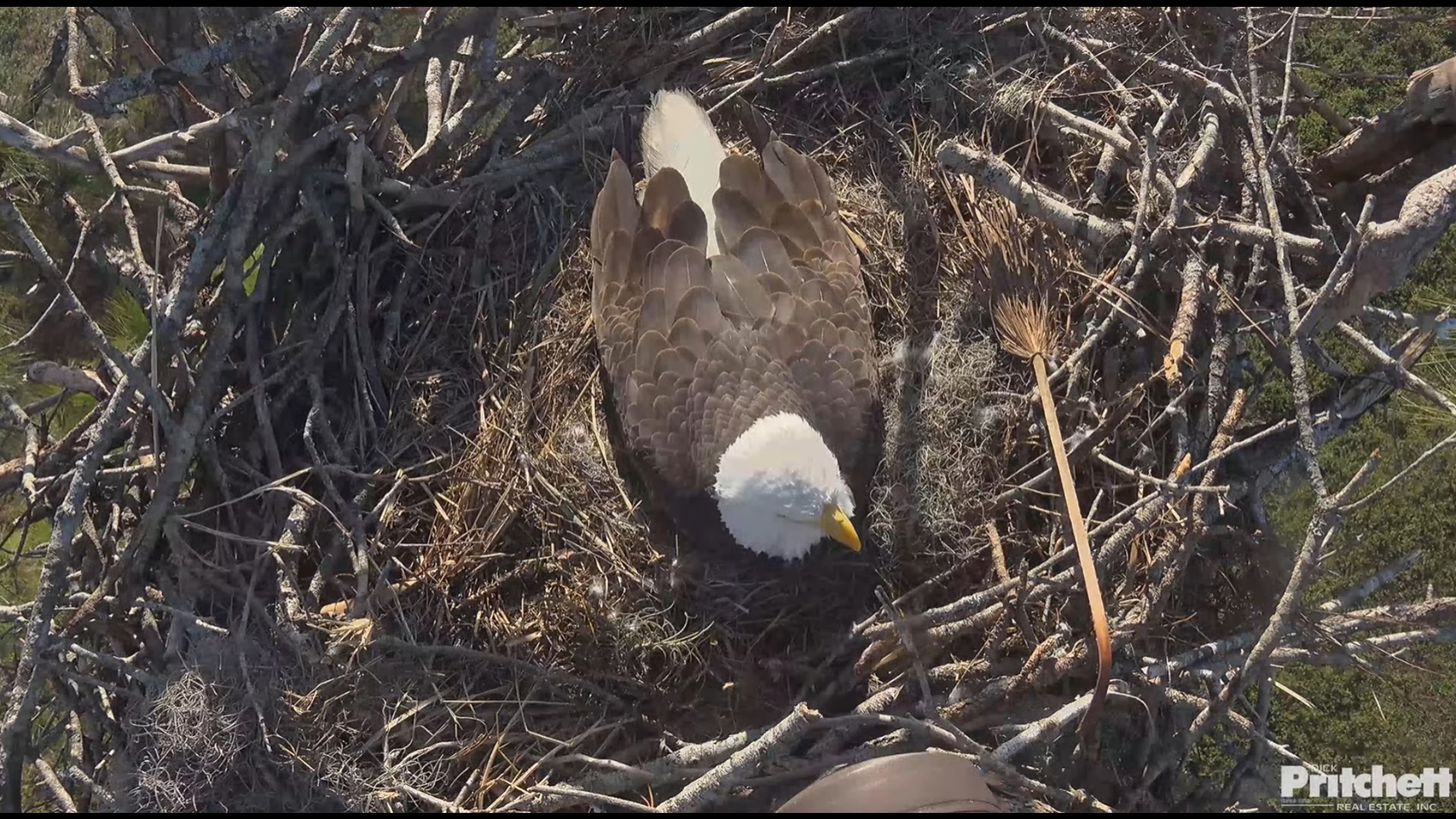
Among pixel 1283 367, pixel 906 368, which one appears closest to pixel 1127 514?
pixel 1283 367

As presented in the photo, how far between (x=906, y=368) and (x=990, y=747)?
44.7 inches

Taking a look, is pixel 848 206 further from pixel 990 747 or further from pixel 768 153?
pixel 990 747

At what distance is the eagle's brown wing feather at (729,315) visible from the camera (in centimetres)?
285

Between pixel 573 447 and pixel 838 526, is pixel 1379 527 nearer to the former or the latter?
pixel 838 526

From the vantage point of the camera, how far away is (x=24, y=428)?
Answer: 2.91m

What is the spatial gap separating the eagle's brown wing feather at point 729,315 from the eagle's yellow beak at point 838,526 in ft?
0.73

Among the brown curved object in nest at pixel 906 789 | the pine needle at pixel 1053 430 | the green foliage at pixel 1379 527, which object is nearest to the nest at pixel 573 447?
the pine needle at pixel 1053 430

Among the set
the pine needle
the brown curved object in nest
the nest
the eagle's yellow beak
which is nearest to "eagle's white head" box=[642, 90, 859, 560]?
the eagle's yellow beak

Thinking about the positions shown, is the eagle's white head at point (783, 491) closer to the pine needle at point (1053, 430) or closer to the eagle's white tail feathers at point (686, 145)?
the pine needle at point (1053, 430)

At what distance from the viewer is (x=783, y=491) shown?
2676mm

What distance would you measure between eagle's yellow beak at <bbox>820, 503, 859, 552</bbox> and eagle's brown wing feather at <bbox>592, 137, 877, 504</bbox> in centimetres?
22

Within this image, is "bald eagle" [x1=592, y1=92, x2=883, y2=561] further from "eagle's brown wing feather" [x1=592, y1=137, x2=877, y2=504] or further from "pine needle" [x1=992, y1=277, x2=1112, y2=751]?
"pine needle" [x1=992, y1=277, x2=1112, y2=751]

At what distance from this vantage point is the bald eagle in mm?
2754

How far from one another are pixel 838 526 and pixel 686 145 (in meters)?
1.40
